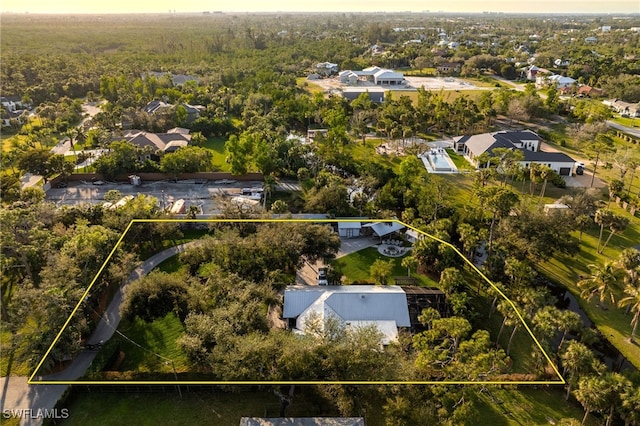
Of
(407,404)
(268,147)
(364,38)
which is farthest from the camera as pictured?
(364,38)

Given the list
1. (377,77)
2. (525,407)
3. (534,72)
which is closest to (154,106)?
(377,77)

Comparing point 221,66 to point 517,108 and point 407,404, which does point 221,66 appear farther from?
point 407,404

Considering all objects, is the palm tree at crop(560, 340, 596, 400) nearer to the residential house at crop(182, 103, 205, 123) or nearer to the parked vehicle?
the parked vehicle

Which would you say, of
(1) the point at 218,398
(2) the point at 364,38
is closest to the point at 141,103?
(1) the point at 218,398

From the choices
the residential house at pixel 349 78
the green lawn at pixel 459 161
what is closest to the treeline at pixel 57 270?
the green lawn at pixel 459 161

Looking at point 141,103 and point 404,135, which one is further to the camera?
point 141,103

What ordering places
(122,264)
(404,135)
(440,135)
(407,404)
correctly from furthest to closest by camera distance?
(440,135), (404,135), (122,264), (407,404)

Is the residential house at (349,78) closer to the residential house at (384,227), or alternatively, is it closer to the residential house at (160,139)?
the residential house at (160,139)

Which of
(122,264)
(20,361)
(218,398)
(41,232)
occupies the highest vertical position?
(41,232)
